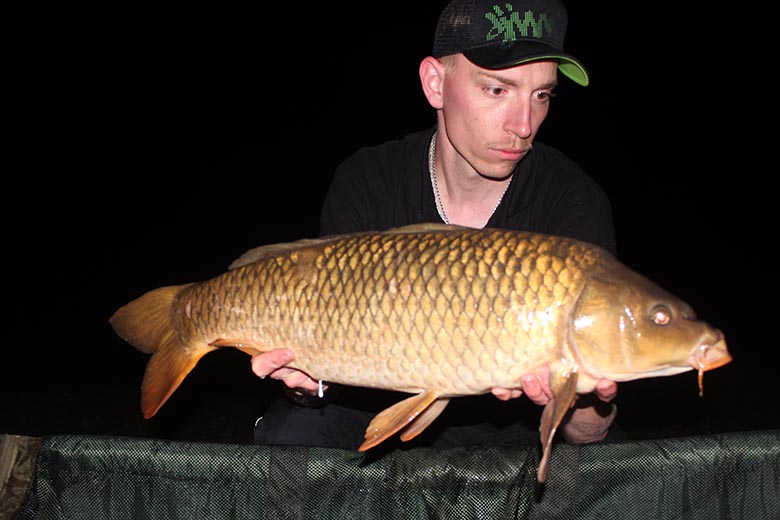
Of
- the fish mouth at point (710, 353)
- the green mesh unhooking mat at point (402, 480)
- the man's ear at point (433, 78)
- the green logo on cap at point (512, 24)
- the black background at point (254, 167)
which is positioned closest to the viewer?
the fish mouth at point (710, 353)

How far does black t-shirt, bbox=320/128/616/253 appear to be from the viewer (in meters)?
1.91

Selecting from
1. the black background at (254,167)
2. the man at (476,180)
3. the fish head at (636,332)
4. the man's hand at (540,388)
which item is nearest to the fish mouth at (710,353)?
the fish head at (636,332)

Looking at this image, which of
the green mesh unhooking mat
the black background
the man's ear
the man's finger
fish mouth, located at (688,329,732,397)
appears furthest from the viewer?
the black background

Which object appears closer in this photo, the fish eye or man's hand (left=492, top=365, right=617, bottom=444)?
the fish eye

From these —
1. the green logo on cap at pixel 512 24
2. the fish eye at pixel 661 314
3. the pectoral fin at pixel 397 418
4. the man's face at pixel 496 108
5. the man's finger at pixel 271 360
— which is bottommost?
the pectoral fin at pixel 397 418

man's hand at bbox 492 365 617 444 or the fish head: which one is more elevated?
the fish head

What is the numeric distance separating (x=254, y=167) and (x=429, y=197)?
349 inches

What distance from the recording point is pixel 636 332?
50.5 inches

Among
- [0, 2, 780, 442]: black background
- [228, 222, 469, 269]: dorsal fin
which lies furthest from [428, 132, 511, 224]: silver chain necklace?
[0, 2, 780, 442]: black background

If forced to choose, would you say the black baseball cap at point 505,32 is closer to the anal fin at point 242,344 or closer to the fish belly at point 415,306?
the fish belly at point 415,306

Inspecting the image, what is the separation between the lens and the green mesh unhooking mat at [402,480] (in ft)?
5.23

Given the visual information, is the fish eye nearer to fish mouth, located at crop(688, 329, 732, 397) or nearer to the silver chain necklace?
fish mouth, located at crop(688, 329, 732, 397)

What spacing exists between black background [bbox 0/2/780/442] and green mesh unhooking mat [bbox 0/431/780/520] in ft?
4.23

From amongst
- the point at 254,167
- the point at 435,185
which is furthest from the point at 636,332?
the point at 254,167
